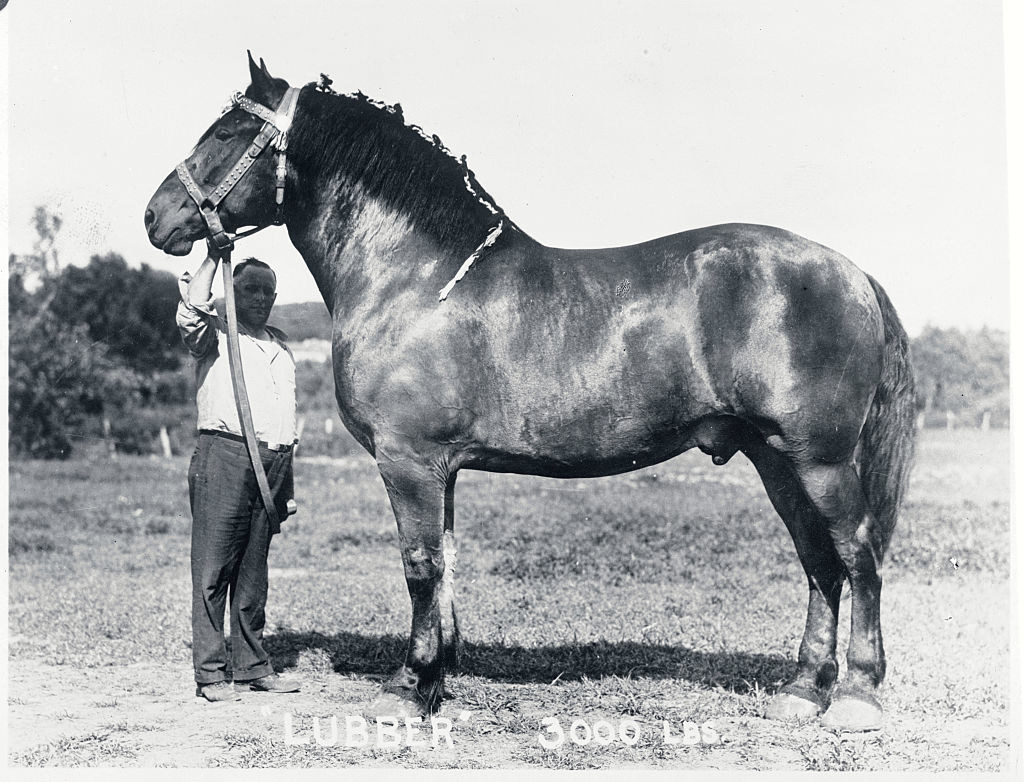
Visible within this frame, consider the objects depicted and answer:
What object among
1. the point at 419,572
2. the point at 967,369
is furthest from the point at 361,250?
the point at 967,369

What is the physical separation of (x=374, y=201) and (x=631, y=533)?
6.18 m

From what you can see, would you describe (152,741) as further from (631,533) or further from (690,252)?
(631,533)

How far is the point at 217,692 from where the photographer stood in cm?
475

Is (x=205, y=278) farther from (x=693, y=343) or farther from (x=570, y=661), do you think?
(x=570, y=661)

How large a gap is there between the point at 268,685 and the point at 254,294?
2100 mm

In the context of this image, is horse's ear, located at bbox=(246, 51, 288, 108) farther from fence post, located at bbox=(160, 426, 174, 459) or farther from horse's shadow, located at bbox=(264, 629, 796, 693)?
fence post, located at bbox=(160, 426, 174, 459)

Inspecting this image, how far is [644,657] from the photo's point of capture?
213 inches

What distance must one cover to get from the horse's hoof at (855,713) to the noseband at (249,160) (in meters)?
3.53

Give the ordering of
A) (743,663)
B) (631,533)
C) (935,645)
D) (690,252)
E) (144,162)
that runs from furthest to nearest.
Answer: (631,533)
(144,162)
(935,645)
(743,663)
(690,252)

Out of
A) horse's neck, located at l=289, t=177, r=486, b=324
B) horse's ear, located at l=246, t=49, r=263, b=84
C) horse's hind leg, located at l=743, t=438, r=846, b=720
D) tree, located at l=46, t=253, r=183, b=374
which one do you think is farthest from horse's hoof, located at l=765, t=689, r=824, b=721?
tree, located at l=46, t=253, r=183, b=374

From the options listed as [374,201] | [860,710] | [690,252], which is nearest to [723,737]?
[860,710]

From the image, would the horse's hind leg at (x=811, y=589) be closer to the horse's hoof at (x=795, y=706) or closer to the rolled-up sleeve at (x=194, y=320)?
the horse's hoof at (x=795, y=706)

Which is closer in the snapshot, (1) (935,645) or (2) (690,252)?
(2) (690,252)

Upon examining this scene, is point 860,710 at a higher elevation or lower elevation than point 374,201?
lower
